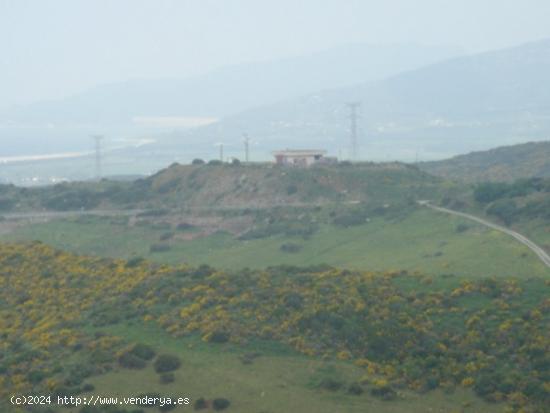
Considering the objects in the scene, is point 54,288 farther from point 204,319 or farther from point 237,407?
point 237,407

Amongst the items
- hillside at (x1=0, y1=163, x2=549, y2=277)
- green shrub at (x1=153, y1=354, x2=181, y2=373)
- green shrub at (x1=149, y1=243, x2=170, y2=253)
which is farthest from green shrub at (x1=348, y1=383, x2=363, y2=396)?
green shrub at (x1=149, y1=243, x2=170, y2=253)

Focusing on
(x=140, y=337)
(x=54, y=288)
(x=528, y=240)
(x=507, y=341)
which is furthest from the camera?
(x=528, y=240)

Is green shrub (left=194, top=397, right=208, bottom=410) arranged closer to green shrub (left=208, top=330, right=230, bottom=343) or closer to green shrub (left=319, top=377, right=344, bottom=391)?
green shrub (left=319, top=377, right=344, bottom=391)

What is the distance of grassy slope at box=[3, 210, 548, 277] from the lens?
43.7m

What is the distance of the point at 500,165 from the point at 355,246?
45567 mm

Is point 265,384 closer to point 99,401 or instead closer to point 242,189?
point 99,401

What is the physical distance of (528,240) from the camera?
154 feet

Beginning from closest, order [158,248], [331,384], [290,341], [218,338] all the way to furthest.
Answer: [331,384] < [290,341] < [218,338] < [158,248]

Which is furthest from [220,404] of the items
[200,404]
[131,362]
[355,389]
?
[131,362]

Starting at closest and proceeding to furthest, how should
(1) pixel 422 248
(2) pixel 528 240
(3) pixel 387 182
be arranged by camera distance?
(2) pixel 528 240, (1) pixel 422 248, (3) pixel 387 182

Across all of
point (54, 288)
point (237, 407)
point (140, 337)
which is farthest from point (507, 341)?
point (54, 288)

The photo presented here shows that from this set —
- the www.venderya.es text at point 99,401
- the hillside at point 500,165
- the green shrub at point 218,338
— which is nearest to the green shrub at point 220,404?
the www.venderya.es text at point 99,401

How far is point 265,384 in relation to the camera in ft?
87.7

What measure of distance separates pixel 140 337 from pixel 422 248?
21.1 meters
